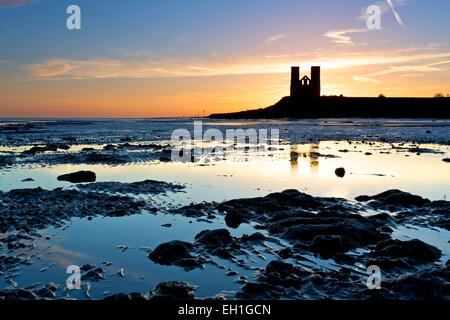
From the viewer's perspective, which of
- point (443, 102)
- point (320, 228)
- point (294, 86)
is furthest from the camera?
point (294, 86)

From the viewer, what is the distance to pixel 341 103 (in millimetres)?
123188

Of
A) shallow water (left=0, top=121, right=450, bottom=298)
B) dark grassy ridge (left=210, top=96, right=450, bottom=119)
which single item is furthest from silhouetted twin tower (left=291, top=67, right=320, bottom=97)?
shallow water (left=0, top=121, right=450, bottom=298)

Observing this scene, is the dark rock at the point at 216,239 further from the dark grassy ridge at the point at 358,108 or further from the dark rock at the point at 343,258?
the dark grassy ridge at the point at 358,108

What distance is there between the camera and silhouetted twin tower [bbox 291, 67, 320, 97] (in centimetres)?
13112

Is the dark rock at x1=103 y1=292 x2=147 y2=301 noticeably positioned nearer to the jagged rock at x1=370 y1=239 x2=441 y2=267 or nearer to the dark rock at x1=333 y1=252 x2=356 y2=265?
the dark rock at x1=333 y1=252 x2=356 y2=265

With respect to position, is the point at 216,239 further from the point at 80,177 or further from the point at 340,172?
the point at 340,172

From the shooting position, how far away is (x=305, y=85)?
133750mm

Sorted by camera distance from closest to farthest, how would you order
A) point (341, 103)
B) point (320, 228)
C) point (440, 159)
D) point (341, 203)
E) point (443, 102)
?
point (320, 228)
point (341, 203)
point (440, 159)
point (443, 102)
point (341, 103)

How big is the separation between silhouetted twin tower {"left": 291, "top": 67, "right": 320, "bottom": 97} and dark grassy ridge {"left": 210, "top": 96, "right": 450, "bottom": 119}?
117 inches

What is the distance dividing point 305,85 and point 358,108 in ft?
82.1

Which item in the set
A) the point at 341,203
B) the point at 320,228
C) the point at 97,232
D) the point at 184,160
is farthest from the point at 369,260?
the point at 184,160

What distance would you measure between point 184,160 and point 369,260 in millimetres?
12645

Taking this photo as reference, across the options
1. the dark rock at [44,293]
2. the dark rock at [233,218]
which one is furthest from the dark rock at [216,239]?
the dark rock at [44,293]
